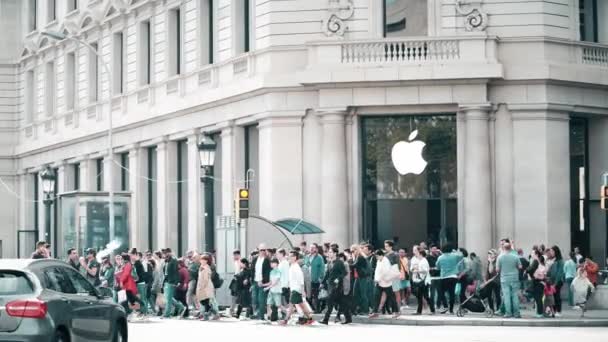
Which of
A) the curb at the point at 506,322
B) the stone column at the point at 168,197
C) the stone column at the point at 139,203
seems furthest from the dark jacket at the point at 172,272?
the stone column at the point at 139,203

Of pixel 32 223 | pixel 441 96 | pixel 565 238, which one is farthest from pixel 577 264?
pixel 32 223

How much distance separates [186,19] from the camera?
168 feet

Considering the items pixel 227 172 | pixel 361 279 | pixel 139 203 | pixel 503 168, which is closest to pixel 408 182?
pixel 503 168

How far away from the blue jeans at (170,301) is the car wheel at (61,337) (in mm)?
17654

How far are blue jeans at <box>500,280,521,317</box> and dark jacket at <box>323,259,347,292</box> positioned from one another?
3.72 m

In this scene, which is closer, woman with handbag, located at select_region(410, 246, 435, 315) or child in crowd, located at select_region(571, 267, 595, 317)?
child in crowd, located at select_region(571, 267, 595, 317)

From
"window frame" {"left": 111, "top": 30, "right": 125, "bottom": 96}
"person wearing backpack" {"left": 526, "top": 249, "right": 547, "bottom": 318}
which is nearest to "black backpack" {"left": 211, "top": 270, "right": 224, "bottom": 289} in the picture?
"person wearing backpack" {"left": 526, "top": 249, "right": 547, "bottom": 318}

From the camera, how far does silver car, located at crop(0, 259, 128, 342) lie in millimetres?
18938

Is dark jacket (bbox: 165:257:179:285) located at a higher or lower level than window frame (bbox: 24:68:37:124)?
lower

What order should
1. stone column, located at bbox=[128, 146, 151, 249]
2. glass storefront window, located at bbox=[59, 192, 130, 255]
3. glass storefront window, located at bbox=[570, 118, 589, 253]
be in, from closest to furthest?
glass storefront window, located at bbox=[570, 118, 589, 253] → glass storefront window, located at bbox=[59, 192, 130, 255] → stone column, located at bbox=[128, 146, 151, 249]

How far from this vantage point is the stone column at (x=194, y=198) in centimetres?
5016

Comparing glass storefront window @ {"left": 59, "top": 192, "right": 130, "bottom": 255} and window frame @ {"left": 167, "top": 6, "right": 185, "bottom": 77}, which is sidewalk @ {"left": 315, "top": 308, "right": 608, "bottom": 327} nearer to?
glass storefront window @ {"left": 59, "top": 192, "right": 130, "bottom": 255}

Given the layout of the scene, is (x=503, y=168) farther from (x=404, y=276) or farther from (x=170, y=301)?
(x=170, y=301)

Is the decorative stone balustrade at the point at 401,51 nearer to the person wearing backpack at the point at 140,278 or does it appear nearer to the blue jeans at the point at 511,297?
the person wearing backpack at the point at 140,278
